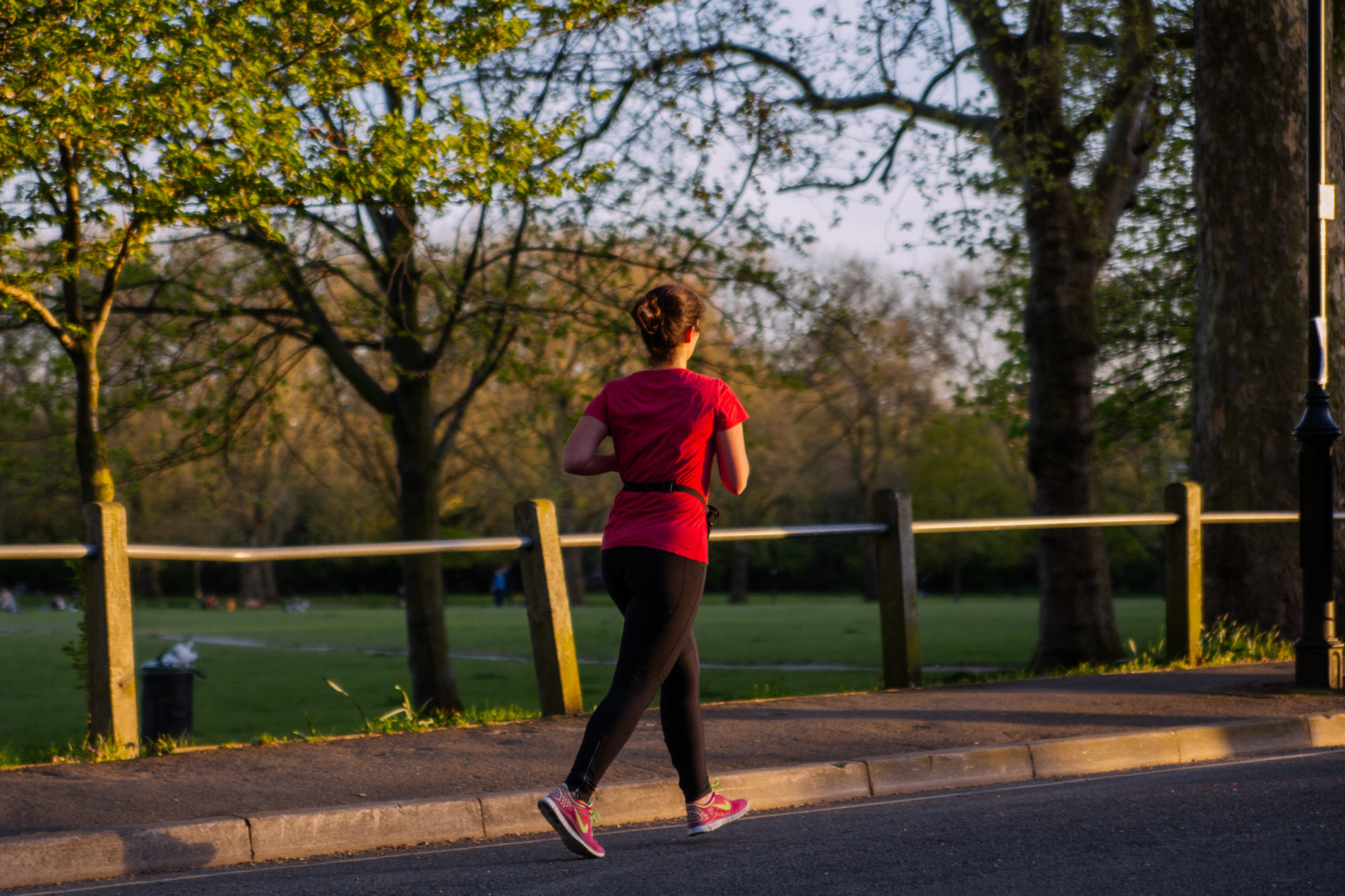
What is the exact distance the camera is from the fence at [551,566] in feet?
20.9

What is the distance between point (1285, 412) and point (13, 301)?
10563mm

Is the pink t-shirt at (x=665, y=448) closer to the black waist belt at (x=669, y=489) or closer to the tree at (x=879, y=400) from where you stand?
the black waist belt at (x=669, y=489)

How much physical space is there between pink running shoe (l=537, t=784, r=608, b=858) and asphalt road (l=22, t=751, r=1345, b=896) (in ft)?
0.25

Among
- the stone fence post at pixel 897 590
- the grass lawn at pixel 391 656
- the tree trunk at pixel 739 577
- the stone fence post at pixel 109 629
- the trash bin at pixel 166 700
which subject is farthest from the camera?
the tree trunk at pixel 739 577

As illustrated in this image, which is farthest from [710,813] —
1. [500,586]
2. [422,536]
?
[500,586]

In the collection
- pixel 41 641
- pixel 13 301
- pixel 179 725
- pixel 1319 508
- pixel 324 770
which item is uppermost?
pixel 13 301

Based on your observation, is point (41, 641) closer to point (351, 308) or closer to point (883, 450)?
point (351, 308)

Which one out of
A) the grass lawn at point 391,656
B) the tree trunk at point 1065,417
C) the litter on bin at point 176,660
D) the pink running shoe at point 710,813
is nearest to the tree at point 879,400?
the grass lawn at point 391,656

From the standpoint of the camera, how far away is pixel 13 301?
9992 mm

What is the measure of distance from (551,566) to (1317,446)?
501 cm

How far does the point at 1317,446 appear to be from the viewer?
327 inches

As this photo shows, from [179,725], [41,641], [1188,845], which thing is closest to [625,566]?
[1188,845]

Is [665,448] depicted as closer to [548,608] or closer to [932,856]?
[932,856]

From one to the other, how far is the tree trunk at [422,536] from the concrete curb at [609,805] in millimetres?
9343
